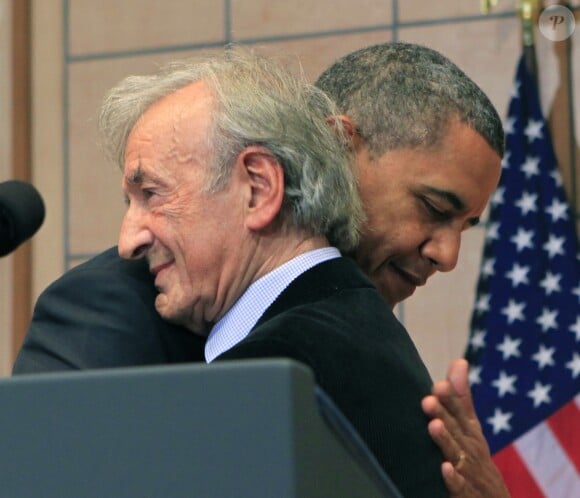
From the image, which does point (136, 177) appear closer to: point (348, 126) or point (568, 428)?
point (348, 126)

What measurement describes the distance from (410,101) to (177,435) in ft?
5.13

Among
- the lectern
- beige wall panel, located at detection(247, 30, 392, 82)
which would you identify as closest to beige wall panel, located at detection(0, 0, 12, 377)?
beige wall panel, located at detection(247, 30, 392, 82)

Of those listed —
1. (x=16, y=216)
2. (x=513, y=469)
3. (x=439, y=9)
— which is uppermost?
(x=439, y=9)

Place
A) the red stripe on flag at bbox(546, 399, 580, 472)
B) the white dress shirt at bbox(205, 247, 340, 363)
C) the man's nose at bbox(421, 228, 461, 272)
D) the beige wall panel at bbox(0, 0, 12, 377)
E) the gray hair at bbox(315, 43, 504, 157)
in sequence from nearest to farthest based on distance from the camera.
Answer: the white dress shirt at bbox(205, 247, 340, 363) < the gray hair at bbox(315, 43, 504, 157) < the man's nose at bbox(421, 228, 461, 272) < the red stripe on flag at bbox(546, 399, 580, 472) < the beige wall panel at bbox(0, 0, 12, 377)

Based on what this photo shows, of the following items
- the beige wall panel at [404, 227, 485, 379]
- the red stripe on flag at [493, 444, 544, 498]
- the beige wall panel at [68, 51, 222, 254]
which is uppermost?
the beige wall panel at [68, 51, 222, 254]

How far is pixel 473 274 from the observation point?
4672 mm

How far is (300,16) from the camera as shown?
16.6ft

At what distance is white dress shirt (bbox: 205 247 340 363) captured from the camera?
6.13 ft

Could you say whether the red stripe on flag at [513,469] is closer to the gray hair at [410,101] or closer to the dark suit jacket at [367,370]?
the gray hair at [410,101]

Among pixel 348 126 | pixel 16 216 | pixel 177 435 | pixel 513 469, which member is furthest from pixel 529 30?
pixel 177 435

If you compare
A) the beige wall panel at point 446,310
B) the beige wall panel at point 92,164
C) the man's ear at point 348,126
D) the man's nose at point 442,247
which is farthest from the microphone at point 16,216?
the beige wall panel at point 92,164

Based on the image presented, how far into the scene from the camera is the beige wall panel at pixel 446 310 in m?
4.68

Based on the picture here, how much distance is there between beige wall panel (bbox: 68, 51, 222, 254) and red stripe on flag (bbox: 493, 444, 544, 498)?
1.89 meters

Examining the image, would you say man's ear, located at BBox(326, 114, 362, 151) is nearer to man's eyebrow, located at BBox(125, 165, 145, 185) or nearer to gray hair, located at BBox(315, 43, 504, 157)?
gray hair, located at BBox(315, 43, 504, 157)
